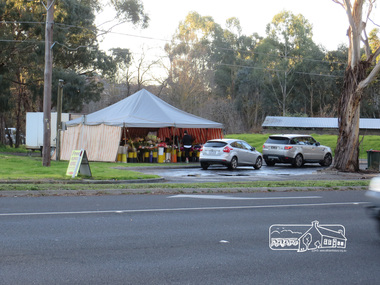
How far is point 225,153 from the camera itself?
958 inches

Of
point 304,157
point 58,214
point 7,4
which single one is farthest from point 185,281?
point 7,4

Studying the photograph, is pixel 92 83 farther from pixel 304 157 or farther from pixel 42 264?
pixel 42 264

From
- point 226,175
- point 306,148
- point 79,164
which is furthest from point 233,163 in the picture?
point 79,164

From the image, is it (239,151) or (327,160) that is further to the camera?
(327,160)

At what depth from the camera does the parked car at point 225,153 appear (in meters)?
24.4

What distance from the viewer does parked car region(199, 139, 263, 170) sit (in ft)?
80.0

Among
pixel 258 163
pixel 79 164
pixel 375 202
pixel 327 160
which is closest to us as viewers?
pixel 375 202

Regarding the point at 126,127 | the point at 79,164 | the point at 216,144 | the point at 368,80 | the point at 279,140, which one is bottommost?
the point at 79,164

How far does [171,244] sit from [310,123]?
5084cm

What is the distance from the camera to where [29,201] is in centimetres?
1152

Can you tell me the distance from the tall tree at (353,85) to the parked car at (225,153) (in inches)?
182

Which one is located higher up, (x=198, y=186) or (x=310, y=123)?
(x=310, y=123)

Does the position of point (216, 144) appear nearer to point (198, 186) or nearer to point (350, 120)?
point (350, 120)

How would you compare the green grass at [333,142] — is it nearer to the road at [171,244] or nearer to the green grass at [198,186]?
the green grass at [198,186]
